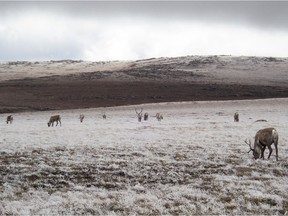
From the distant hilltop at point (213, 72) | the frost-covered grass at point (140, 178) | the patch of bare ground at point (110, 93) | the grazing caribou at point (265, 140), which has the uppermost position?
the distant hilltop at point (213, 72)

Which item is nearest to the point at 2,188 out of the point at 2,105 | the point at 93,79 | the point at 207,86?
the point at 2,105

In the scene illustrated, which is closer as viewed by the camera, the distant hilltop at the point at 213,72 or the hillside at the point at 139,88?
the hillside at the point at 139,88

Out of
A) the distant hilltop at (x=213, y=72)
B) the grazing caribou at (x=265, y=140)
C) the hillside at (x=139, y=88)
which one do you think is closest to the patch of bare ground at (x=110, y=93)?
the hillside at (x=139, y=88)

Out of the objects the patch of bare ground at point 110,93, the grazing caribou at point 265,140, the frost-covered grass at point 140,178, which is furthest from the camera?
the patch of bare ground at point 110,93

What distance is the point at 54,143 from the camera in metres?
24.4

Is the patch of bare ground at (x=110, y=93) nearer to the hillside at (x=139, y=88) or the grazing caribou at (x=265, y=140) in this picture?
the hillside at (x=139, y=88)

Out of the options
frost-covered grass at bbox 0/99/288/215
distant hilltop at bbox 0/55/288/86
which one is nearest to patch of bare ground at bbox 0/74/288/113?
distant hilltop at bbox 0/55/288/86

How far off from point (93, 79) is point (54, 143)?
84509 millimetres

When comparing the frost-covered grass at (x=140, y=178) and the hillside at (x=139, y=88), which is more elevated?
the hillside at (x=139, y=88)

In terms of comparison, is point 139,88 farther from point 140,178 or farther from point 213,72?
point 140,178

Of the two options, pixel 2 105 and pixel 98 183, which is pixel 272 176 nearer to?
pixel 98 183

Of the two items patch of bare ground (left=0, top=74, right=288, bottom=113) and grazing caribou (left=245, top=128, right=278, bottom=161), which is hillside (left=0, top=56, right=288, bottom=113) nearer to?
patch of bare ground (left=0, top=74, right=288, bottom=113)

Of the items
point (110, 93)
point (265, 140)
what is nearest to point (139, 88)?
point (110, 93)

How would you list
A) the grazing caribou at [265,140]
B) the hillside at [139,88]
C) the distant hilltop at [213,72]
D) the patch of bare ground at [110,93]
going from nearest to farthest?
the grazing caribou at [265,140] < the patch of bare ground at [110,93] < the hillside at [139,88] < the distant hilltop at [213,72]
